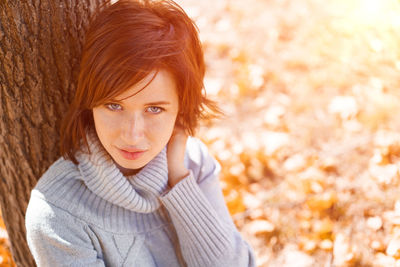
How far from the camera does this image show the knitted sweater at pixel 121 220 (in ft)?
4.25

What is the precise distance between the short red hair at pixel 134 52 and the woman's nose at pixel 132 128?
0.09m

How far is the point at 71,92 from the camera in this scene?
1.52 m

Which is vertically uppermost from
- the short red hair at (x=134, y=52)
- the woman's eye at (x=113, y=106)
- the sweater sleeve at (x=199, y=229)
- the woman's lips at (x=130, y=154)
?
the short red hair at (x=134, y=52)

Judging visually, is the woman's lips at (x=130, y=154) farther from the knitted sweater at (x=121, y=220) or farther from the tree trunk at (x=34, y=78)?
the tree trunk at (x=34, y=78)

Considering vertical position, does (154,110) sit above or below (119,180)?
above

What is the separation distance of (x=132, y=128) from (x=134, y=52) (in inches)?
9.0

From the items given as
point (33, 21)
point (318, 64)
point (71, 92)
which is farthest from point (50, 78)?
point (318, 64)

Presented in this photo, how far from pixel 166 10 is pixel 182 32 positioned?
9 centimetres

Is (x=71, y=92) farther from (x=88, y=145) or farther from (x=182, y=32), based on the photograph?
(x=182, y=32)

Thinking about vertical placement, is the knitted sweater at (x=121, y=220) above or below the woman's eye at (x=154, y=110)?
below

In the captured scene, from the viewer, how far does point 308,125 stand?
2842 mm

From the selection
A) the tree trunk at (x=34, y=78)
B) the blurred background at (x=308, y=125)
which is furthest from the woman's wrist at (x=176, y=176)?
the blurred background at (x=308, y=125)

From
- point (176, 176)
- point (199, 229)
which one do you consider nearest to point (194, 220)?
point (199, 229)

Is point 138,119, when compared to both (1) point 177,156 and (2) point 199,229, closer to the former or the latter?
(1) point 177,156
